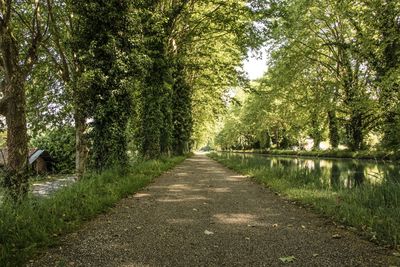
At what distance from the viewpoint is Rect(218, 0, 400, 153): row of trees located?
1278cm

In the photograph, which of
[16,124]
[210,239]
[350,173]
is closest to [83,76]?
[16,124]

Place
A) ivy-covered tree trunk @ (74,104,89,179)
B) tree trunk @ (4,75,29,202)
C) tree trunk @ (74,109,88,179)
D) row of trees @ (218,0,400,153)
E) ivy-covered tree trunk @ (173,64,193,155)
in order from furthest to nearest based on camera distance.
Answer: ivy-covered tree trunk @ (173,64,193,155), row of trees @ (218,0,400,153), tree trunk @ (74,109,88,179), ivy-covered tree trunk @ (74,104,89,179), tree trunk @ (4,75,29,202)

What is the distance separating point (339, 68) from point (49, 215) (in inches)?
1118

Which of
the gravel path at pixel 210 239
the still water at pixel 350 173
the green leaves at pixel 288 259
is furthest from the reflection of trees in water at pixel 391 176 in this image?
the green leaves at pixel 288 259

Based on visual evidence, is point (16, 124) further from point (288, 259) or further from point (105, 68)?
point (288, 259)

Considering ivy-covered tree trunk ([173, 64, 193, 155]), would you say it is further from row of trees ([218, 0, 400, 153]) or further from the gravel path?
the gravel path

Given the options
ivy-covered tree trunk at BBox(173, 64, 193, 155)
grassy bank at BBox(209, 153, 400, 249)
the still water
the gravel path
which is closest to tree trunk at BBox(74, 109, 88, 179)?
the gravel path

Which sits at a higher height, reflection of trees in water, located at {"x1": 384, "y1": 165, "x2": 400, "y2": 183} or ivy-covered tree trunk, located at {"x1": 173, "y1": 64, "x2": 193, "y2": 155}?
ivy-covered tree trunk, located at {"x1": 173, "y1": 64, "x2": 193, "y2": 155}

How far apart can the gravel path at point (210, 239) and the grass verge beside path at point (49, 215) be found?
184mm

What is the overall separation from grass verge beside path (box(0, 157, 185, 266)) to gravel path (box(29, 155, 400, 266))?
0.60 feet

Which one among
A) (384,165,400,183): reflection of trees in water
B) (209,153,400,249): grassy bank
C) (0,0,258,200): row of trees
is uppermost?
(0,0,258,200): row of trees

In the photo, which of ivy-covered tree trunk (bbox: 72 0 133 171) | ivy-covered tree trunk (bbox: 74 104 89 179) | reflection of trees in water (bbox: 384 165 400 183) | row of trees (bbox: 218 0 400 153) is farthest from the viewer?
row of trees (bbox: 218 0 400 153)

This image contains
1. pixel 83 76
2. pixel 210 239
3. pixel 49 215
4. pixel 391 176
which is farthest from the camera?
pixel 391 176

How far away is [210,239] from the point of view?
454cm
